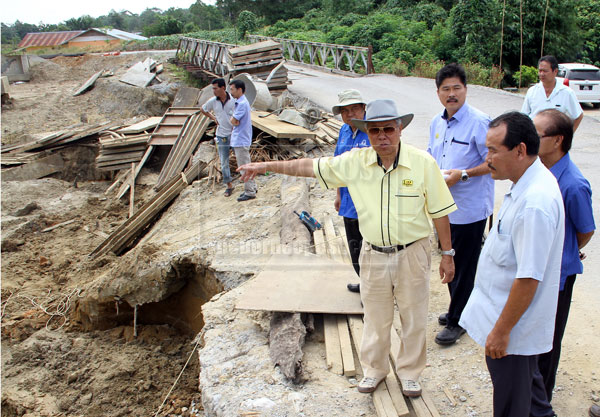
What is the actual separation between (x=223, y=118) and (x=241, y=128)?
50 centimetres

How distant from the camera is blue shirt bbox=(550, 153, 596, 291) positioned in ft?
8.71

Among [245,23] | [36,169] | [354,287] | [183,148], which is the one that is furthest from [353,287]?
[245,23]

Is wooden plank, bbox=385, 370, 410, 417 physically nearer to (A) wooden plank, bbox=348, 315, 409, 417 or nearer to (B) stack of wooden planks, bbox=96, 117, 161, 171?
(A) wooden plank, bbox=348, 315, 409, 417

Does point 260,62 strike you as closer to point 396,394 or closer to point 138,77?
point 138,77

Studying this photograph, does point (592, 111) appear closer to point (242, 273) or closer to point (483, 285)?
point (242, 273)

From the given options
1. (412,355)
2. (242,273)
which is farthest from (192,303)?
(412,355)

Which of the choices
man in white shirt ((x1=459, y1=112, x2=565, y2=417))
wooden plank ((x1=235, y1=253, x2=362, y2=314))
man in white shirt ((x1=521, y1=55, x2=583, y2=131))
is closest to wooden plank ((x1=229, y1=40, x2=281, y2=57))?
man in white shirt ((x1=521, y1=55, x2=583, y2=131))

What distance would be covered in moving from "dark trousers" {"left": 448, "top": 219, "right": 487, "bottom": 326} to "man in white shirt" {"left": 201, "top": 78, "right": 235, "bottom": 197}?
520 centimetres

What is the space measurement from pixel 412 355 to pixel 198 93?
13.3 metres

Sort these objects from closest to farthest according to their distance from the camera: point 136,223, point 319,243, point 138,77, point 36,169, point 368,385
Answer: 1. point 368,385
2. point 319,243
3. point 136,223
4. point 36,169
5. point 138,77

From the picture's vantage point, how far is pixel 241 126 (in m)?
7.64

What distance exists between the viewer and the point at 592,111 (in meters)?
12.5

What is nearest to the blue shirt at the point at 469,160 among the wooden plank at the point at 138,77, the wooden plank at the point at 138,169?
the wooden plank at the point at 138,169

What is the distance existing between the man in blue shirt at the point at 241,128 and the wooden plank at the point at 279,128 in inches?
39.6
